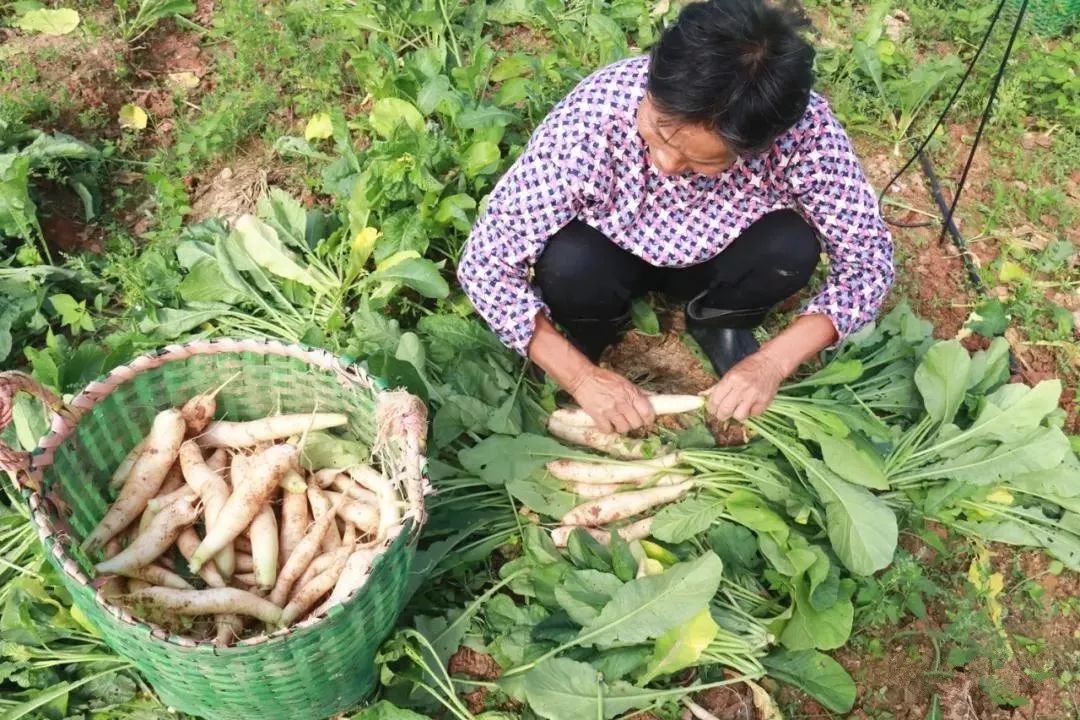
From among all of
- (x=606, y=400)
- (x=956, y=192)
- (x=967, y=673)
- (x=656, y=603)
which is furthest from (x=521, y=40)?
(x=967, y=673)

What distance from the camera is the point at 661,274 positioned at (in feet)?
7.84

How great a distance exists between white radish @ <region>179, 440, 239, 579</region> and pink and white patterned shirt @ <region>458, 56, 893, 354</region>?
695mm

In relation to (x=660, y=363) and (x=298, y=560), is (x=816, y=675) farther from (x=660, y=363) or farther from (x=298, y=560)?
(x=298, y=560)

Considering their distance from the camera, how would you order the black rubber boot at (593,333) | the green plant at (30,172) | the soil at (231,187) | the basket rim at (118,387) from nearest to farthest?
the basket rim at (118,387)
the black rubber boot at (593,333)
the green plant at (30,172)
the soil at (231,187)

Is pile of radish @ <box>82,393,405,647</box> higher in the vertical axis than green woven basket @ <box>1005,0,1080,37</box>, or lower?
lower

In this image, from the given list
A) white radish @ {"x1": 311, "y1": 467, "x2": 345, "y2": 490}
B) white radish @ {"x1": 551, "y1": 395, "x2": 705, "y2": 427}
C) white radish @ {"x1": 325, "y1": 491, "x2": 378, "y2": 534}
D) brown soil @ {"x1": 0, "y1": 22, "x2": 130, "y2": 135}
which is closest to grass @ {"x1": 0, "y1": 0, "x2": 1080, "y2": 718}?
brown soil @ {"x1": 0, "y1": 22, "x2": 130, "y2": 135}

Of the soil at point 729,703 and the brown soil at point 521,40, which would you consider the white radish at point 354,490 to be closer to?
the soil at point 729,703

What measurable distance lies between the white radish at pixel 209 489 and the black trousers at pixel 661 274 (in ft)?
2.89

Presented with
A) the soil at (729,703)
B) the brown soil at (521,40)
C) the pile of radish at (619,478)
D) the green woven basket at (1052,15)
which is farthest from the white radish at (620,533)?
the green woven basket at (1052,15)

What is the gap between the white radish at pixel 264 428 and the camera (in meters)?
1.96

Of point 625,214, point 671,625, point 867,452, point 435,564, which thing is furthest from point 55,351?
point 867,452

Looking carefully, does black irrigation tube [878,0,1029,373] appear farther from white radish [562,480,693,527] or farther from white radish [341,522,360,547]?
white radish [341,522,360,547]

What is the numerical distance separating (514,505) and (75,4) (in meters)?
2.76

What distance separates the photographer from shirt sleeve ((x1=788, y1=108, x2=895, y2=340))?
6.40 feet
